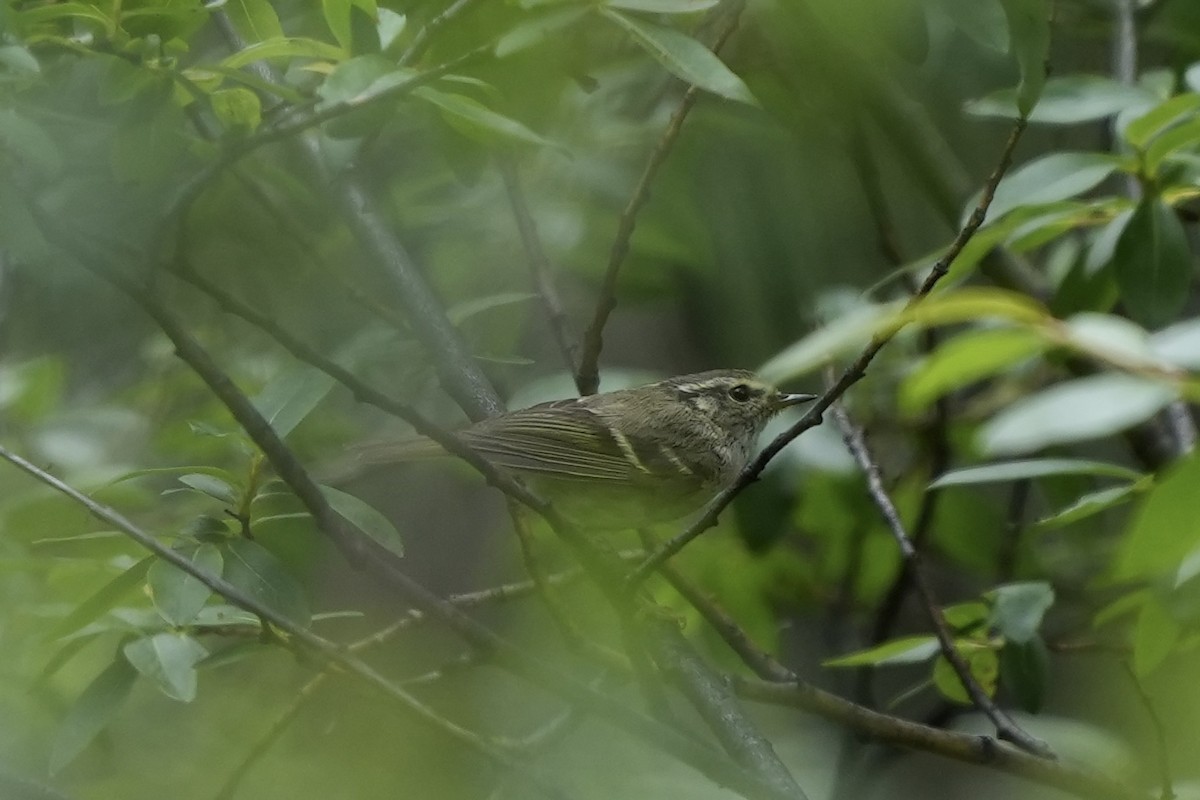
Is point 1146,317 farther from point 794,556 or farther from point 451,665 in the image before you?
point 794,556

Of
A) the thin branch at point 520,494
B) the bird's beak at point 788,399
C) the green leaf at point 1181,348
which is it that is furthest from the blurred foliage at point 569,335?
the bird's beak at point 788,399

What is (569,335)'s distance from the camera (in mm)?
3449

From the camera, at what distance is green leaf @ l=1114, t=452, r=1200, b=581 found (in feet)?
3.99

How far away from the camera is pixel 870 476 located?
3.22 meters

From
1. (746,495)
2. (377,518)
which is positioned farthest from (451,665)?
(746,495)

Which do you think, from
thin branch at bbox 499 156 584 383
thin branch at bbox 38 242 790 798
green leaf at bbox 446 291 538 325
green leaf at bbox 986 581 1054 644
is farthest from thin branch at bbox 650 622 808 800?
green leaf at bbox 446 291 538 325

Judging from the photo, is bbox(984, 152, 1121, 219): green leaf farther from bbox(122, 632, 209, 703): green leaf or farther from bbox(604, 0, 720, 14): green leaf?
bbox(122, 632, 209, 703): green leaf

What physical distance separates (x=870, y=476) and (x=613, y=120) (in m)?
1.45

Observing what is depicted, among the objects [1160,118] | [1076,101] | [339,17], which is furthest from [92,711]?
[1076,101]

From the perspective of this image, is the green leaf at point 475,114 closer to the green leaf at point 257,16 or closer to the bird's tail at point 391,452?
the green leaf at point 257,16

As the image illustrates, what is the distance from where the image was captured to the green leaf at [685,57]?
1.82 m

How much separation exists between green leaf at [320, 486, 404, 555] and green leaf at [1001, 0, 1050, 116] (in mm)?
1164

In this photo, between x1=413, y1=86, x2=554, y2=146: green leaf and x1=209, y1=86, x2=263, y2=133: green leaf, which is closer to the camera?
x1=413, y1=86, x2=554, y2=146: green leaf

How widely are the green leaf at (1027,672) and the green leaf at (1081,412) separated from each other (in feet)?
5.36
